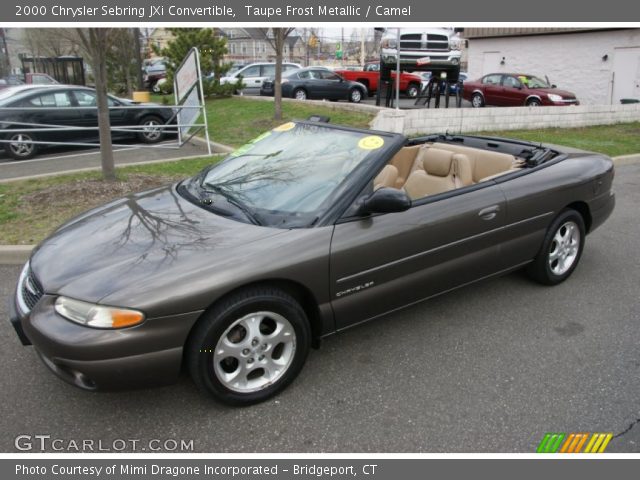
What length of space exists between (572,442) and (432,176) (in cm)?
227

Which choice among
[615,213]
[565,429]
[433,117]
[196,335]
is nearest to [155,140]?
[433,117]

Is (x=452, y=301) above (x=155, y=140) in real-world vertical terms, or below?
below

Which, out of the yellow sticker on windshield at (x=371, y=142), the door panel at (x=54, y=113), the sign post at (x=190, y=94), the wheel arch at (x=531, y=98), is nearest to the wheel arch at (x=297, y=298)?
the yellow sticker on windshield at (x=371, y=142)

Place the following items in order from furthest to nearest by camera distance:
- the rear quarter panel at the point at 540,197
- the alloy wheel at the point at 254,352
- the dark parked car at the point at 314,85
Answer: the dark parked car at the point at 314,85 < the rear quarter panel at the point at 540,197 < the alloy wheel at the point at 254,352

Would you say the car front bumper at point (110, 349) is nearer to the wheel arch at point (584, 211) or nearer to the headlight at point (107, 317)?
the headlight at point (107, 317)

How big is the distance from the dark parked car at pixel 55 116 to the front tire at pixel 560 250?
281 inches

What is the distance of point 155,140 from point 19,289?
891 cm

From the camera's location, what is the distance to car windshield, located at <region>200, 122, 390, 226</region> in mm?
3105

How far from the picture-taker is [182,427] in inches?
104

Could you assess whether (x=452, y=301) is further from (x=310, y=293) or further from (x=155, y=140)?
(x=155, y=140)

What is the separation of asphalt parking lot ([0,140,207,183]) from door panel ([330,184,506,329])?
6865 mm

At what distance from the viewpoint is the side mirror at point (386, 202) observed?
2.99 metres

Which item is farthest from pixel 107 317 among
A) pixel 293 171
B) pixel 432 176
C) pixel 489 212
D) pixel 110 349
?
pixel 432 176

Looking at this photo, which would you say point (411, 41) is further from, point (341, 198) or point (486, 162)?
point (341, 198)
